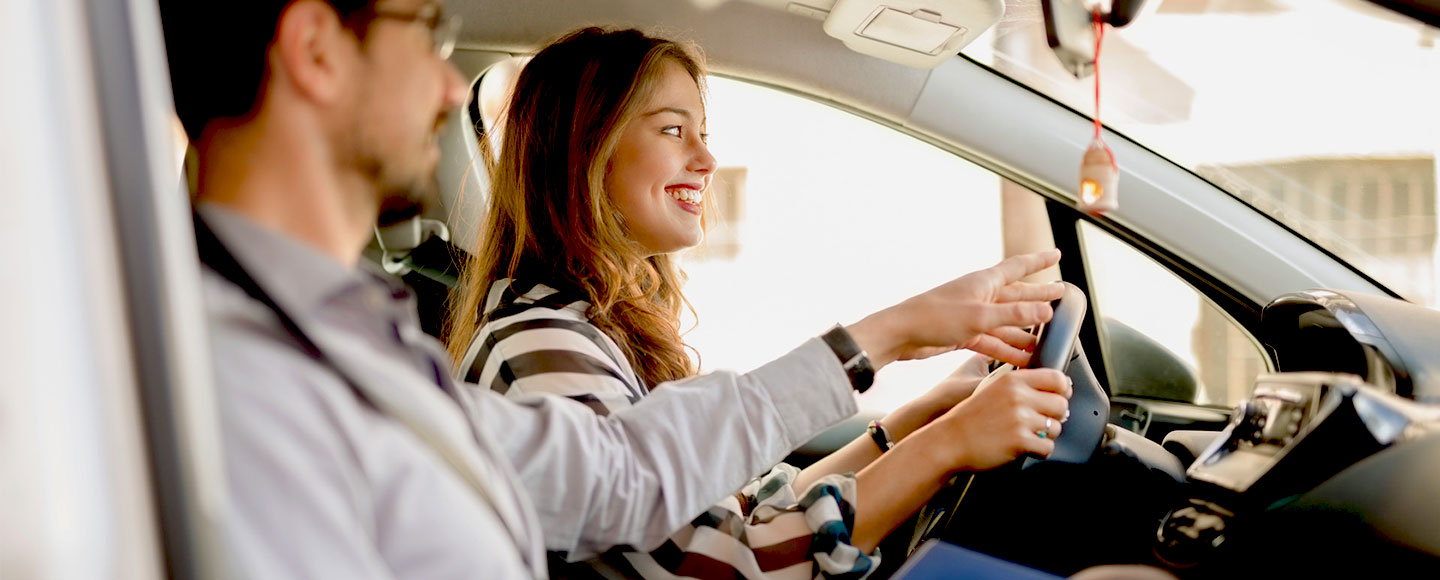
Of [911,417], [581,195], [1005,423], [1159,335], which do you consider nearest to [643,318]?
[581,195]

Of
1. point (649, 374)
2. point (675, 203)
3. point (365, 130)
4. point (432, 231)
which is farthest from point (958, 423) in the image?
point (432, 231)

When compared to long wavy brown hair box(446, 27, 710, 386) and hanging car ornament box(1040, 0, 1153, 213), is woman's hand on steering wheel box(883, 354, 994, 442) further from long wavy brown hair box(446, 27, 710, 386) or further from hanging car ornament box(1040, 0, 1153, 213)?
hanging car ornament box(1040, 0, 1153, 213)

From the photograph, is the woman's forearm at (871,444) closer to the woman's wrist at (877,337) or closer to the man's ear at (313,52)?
the woman's wrist at (877,337)

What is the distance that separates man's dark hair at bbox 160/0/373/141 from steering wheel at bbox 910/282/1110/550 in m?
0.95

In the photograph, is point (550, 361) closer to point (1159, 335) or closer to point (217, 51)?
point (217, 51)

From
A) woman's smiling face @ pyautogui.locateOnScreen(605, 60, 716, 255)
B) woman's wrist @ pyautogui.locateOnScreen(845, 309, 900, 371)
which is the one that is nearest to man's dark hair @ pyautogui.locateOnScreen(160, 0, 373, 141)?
woman's wrist @ pyautogui.locateOnScreen(845, 309, 900, 371)

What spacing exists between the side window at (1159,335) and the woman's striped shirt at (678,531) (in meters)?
1.05

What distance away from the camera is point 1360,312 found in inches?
49.6

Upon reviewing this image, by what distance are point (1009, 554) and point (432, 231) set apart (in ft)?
3.87

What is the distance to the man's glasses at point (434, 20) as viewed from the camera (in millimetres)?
686

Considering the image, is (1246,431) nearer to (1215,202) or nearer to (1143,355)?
(1215,202)

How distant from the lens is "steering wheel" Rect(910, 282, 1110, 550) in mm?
1331

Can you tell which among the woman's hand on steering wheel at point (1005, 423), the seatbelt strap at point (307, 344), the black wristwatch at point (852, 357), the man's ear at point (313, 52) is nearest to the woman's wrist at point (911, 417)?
the woman's hand on steering wheel at point (1005, 423)

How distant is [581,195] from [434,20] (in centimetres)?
76
